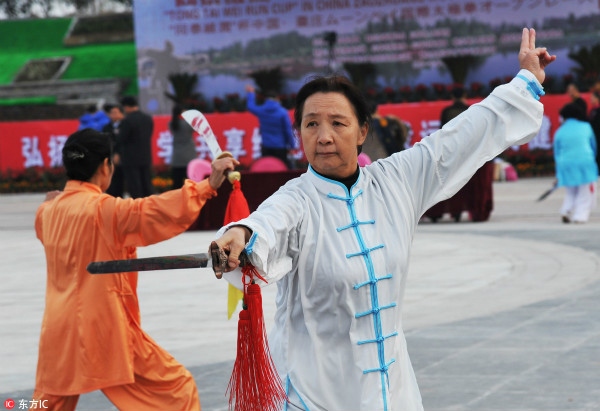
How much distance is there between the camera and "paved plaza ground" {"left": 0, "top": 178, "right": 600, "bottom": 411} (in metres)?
5.46

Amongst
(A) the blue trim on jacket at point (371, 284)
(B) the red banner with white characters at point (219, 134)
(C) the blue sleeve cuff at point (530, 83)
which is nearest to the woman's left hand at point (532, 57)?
(C) the blue sleeve cuff at point (530, 83)

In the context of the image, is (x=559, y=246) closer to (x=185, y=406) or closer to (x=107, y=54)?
(x=185, y=406)

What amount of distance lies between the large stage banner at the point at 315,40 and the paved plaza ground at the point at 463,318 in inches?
557

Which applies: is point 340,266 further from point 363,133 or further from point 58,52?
point 58,52

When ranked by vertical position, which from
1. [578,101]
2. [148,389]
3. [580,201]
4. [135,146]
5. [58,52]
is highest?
[148,389]

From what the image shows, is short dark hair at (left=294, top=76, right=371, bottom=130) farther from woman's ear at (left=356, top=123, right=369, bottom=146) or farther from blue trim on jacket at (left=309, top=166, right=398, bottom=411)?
blue trim on jacket at (left=309, top=166, right=398, bottom=411)

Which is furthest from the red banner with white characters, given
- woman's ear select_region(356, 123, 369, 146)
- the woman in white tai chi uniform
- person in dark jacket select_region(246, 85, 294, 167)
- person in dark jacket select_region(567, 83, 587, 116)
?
the woman in white tai chi uniform

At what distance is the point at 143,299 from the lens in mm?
8578

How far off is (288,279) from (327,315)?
→ 0.15m

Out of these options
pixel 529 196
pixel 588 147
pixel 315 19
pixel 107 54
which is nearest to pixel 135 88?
pixel 107 54

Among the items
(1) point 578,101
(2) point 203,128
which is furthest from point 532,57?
(1) point 578,101

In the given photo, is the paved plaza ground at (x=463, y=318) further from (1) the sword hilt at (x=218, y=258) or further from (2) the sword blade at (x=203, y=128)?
(1) the sword hilt at (x=218, y=258)

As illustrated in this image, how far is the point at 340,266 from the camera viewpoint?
9.11 feet

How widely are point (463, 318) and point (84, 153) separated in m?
3.58
